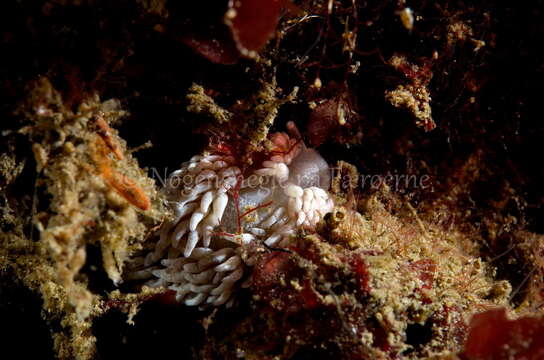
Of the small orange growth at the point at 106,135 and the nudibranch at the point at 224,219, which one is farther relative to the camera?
the nudibranch at the point at 224,219

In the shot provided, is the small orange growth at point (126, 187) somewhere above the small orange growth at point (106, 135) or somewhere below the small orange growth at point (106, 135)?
below

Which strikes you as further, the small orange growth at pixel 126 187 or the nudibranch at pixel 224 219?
the nudibranch at pixel 224 219

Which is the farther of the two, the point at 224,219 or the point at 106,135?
the point at 224,219

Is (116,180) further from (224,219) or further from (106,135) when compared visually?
(224,219)

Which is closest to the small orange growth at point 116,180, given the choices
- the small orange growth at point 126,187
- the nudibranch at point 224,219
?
the small orange growth at point 126,187

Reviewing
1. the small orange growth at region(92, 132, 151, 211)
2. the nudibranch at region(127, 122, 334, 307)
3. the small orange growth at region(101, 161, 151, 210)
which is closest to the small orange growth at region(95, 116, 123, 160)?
the small orange growth at region(92, 132, 151, 211)

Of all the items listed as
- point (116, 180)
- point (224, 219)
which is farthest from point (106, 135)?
point (224, 219)

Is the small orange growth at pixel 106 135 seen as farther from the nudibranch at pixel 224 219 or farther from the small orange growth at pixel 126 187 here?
the nudibranch at pixel 224 219

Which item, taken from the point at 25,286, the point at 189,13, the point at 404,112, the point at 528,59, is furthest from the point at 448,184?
the point at 25,286

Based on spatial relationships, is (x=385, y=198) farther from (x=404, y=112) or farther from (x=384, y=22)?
(x=384, y=22)

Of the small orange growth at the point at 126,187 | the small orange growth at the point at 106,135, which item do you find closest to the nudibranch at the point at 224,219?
the small orange growth at the point at 126,187
